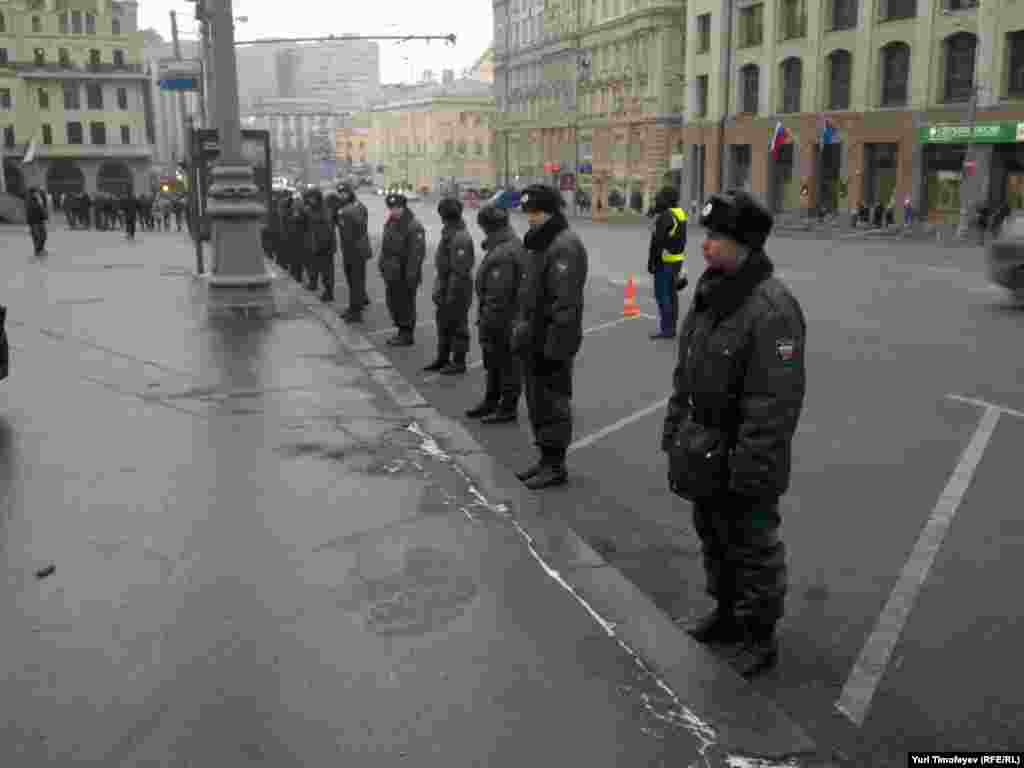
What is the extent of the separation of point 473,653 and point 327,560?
1.28 meters

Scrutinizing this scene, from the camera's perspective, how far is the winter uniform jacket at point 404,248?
39.1ft

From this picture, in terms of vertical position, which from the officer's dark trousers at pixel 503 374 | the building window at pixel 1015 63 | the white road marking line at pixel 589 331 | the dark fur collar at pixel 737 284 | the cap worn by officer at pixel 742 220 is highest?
the building window at pixel 1015 63

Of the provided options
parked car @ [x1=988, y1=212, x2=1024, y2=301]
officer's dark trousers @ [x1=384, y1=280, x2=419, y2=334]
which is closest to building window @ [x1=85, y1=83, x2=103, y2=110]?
officer's dark trousers @ [x1=384, y1=280, x2=419, y2=334]

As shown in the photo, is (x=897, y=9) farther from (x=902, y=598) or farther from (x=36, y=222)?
(x=902, y=598)

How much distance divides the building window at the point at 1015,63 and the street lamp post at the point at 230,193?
33396 mm

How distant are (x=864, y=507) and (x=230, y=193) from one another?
34.6 ft

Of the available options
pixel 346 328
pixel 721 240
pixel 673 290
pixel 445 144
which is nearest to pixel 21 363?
pixel 346 328

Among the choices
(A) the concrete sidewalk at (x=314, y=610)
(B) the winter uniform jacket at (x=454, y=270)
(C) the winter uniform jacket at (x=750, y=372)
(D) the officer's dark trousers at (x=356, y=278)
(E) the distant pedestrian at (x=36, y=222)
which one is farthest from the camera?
(E) the distant pedestrian at (x=36, y=222)

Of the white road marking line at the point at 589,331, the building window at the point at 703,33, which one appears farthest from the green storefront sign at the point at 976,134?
the white road marking line at the point at 589,331

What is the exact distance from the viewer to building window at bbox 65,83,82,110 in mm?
84438

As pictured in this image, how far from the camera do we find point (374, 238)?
36156mm

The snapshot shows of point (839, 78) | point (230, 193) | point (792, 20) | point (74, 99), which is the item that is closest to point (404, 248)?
point (230, 193)

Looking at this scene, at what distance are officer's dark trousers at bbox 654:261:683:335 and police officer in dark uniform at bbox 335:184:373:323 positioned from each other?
3944 mm

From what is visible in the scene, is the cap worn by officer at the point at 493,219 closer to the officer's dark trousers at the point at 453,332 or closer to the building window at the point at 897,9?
the officer's dark trousers at the point at 453,332
